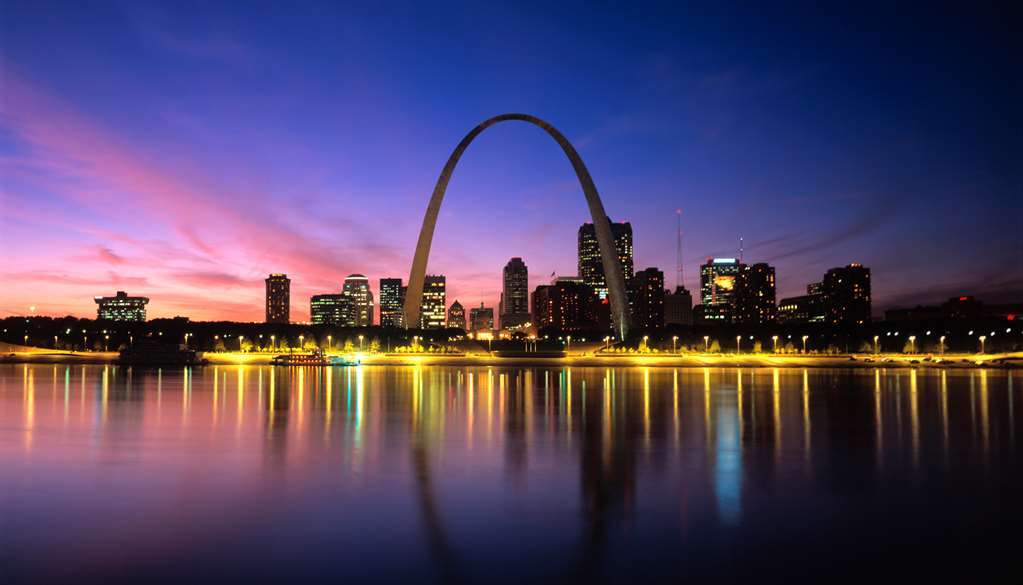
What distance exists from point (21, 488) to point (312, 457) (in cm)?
457

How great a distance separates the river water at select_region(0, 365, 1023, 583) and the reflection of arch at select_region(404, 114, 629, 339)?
63.6 m

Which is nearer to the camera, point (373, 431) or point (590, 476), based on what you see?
point (590, 476)

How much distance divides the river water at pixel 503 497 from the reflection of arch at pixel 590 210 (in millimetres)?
63553

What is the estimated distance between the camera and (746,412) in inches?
893

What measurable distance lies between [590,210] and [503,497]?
7290 centimetres

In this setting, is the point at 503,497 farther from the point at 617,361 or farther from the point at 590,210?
the point at 590,210

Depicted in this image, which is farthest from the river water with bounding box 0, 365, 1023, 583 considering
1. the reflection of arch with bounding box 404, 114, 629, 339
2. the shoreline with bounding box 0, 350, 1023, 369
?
the reflection of arch with bounding box 404, 114, 629, 339

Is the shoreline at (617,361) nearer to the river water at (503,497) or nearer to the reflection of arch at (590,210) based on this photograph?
the reflection of arch at (590,210)

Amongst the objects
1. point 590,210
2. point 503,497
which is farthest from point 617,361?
point 503,497

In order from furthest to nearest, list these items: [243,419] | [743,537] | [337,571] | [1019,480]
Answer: [243,419] → [1019,480] → [743,537] → [337,571]

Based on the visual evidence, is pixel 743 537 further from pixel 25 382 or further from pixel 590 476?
pixel 25 382

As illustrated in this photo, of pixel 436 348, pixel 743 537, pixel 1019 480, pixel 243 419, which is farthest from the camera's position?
pixel 436 348

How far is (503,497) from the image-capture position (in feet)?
33.7

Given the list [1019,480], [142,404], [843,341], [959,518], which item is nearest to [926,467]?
[1019,480]
